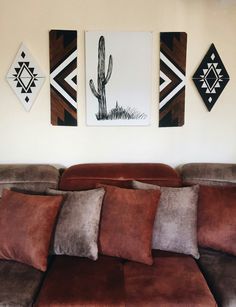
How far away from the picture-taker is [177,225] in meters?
1.93

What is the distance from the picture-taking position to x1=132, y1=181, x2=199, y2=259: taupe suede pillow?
1.92 m

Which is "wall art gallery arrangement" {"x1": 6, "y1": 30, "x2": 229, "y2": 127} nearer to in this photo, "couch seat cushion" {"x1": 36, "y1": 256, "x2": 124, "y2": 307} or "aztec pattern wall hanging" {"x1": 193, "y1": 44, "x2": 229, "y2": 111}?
"aztec pattern wall hanging" {"x1": 193, "y1": 44, "x2": 229, "y2": 111}

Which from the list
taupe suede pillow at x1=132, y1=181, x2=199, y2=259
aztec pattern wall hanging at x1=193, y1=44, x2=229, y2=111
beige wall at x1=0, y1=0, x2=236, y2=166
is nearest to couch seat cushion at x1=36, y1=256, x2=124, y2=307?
taupe suede pillow at x1=132, y1=181, x2=199, y2=259

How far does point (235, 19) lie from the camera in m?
2.38

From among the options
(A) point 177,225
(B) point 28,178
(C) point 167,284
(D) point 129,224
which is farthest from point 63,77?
(C) point 167,284

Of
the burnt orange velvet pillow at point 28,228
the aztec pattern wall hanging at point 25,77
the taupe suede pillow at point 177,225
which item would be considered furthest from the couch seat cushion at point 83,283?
the aztec pattern wall hanging at point 25,77

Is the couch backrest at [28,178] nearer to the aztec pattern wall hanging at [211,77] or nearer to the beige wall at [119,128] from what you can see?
the beige wall at [119,128]

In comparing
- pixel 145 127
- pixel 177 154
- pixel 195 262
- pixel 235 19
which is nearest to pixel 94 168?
pixel 145 127

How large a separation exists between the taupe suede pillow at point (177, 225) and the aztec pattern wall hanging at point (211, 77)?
0.90m

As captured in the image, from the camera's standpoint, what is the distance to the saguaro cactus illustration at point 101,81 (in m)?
2.39

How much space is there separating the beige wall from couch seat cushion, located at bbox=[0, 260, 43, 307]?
3.25ft

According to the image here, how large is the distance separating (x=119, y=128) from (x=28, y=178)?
822 millimetres

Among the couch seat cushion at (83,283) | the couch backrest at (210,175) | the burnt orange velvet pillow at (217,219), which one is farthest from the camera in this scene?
the couch backrest at (210,175)

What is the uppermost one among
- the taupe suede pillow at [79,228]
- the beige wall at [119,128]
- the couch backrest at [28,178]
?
the beige wall at [119,128]
